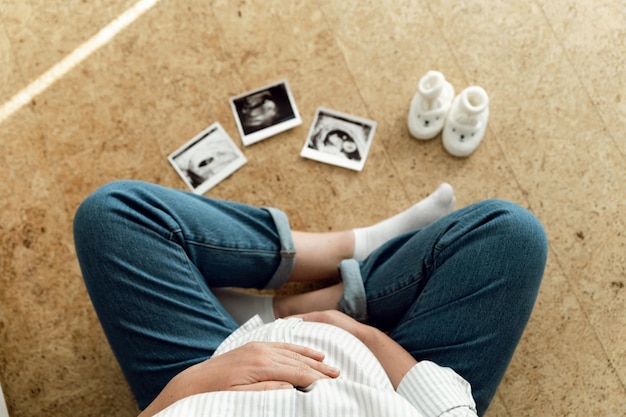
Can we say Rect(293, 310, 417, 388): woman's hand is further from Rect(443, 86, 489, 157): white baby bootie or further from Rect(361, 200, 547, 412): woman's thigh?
Rect(443, 86, 489, 157): white baby bootie

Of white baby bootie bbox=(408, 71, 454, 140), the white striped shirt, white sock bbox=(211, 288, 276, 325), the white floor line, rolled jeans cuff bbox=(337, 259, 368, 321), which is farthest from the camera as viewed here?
the white floor line

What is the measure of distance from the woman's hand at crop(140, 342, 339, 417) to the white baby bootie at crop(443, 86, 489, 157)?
71cm

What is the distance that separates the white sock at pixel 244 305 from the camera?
1.18 metres

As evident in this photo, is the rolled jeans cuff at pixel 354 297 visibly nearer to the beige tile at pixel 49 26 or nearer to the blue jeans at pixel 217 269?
the blue jeans at pixel 217 269

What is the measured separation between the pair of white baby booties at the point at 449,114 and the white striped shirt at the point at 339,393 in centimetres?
61

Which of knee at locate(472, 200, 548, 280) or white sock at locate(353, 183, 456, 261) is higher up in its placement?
white sock at locate(353, 183, 456, 261)

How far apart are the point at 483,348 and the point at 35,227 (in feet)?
3.38

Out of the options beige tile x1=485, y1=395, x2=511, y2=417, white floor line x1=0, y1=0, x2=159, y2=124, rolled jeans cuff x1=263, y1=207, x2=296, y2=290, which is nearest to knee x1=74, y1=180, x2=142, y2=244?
rolled jeans cuff x1=263, y1=207, x2=296, y2=290

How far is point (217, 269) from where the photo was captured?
105 cm

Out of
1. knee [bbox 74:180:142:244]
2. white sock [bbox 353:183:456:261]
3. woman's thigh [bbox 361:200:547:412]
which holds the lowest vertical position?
woman's thigh [bbox 361:200:547:412]

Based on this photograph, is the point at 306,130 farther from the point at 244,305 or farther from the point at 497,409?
the point at 497,409

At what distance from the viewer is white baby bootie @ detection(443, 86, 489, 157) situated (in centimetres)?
127

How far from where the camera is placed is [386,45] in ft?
4.71

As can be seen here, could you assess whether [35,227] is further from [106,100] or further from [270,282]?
[270,282]
